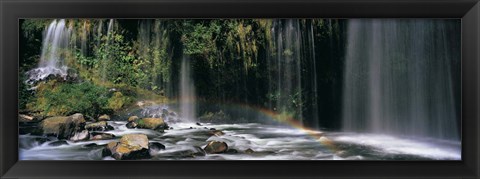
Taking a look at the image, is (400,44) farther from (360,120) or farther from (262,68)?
(262,68)

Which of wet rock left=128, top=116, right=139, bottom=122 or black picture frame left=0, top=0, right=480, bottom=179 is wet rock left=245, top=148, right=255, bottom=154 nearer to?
black picture frame left=0, top=0, right=480, bottom=179

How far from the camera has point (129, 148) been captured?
3.36 metres

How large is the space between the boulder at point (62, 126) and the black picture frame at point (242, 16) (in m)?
0.19

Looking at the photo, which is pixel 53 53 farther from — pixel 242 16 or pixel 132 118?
pixel 242 16

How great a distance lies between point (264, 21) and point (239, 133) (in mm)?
794

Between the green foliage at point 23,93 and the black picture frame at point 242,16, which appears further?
the green foliage at point 23,93

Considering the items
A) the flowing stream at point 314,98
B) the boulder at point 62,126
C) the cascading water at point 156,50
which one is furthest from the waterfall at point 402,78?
the boulder at point 62,126

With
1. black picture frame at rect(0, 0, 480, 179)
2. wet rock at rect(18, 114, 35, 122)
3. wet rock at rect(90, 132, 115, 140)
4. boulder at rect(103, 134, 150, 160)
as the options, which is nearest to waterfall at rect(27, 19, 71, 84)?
black picture frame at rect(0, 0, 480, 179)

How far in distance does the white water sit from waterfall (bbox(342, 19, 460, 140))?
0.08 m

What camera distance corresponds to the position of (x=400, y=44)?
3396 mm

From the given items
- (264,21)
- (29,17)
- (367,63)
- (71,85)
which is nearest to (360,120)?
(367,63)

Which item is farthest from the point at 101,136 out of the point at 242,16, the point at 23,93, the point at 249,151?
the point at 242,16

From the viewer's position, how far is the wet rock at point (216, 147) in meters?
3.37

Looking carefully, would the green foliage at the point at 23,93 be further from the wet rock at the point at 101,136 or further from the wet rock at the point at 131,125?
the wet rock at the point at 131,125
